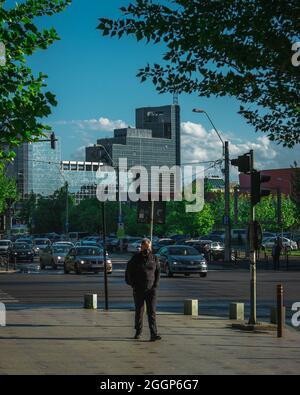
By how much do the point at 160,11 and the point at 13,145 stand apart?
15.0ft

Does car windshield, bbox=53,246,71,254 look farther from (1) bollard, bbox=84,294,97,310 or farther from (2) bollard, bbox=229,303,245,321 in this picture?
(2) bollard, bbox=229,303,245,321

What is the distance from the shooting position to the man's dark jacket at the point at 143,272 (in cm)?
1596

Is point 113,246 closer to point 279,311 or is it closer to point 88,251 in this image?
point 88,251

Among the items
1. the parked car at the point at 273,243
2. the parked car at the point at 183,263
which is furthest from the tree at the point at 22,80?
the parked car at the point at 273,243

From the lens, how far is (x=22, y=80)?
1695 centimetres

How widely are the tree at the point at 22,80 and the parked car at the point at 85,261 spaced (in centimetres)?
2574

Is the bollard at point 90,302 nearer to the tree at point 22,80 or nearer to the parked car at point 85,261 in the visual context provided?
the tree at point 22,80

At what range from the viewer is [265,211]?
118 meters

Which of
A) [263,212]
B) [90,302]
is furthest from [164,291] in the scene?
[263,212]

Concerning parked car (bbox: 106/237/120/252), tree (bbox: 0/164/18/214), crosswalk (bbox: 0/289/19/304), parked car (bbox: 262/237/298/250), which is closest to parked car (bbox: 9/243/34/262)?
tree (bbox: 0/164/18/214)
